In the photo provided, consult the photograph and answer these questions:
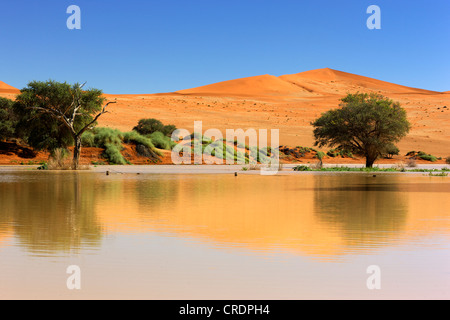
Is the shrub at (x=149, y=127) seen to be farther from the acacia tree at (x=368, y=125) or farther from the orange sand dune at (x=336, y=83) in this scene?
the orange sand dune at (x=336, y=83)

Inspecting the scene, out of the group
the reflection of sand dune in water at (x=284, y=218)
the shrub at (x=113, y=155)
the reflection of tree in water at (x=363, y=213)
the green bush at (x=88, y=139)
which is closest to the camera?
the reflection of sand dune in water at (x=284, y=218)

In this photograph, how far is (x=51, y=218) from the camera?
10.9m

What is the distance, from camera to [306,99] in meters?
123

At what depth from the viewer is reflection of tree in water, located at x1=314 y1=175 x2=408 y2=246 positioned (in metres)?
9.05

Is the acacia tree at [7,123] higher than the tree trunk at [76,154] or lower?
higher

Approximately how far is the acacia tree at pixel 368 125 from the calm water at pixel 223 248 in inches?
900

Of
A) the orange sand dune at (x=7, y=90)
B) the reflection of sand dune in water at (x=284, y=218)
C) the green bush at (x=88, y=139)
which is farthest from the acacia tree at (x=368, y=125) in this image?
the orange sand dune at (x=7, y=90)

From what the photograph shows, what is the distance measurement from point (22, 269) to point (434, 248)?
218 inches

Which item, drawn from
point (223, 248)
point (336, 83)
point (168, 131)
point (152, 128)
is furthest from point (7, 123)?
point (336, 83)

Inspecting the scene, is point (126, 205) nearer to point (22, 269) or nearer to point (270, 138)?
point (22, 269)

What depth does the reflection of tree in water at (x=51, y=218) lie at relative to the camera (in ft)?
27.0

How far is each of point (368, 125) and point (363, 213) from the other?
→ 26.0m

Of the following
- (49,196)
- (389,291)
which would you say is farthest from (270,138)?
(389,291)
